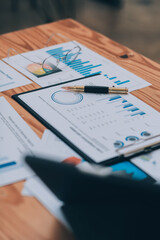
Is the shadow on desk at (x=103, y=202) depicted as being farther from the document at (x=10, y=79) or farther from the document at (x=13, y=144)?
the document at (x=10, y=79)

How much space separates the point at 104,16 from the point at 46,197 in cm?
335

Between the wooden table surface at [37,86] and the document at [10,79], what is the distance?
3 centimetres

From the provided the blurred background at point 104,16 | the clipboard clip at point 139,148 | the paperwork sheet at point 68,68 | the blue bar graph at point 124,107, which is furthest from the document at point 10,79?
the blurred background at point 104,16

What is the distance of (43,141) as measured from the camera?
927 mm

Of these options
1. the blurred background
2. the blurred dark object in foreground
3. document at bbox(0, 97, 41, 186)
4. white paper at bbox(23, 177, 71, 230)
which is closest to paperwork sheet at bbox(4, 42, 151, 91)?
document at bbox(0, 97, 41, 186)

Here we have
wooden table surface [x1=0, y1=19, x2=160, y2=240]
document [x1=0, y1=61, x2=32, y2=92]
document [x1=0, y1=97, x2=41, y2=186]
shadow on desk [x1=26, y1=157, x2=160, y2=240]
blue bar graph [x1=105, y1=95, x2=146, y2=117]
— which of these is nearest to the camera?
shadow on desk [x1=26, y1=157, x2=160, y2=240]

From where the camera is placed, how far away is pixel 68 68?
1.29 m

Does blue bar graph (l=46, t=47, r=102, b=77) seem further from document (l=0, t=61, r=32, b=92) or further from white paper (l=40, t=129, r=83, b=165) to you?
white paper (l=40, t=129, r=83, b=165)

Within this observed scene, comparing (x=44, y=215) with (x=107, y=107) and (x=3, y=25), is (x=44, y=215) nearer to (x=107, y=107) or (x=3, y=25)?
(x=107, y=107)

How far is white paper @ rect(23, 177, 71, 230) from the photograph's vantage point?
0.73 m

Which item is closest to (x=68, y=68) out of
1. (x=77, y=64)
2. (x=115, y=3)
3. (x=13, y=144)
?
(x=77, y=64)

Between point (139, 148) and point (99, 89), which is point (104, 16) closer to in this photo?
point (99, 89)

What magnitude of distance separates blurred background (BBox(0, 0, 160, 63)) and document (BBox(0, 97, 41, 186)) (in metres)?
2.31

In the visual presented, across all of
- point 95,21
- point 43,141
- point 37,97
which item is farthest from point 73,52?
point 95,21
